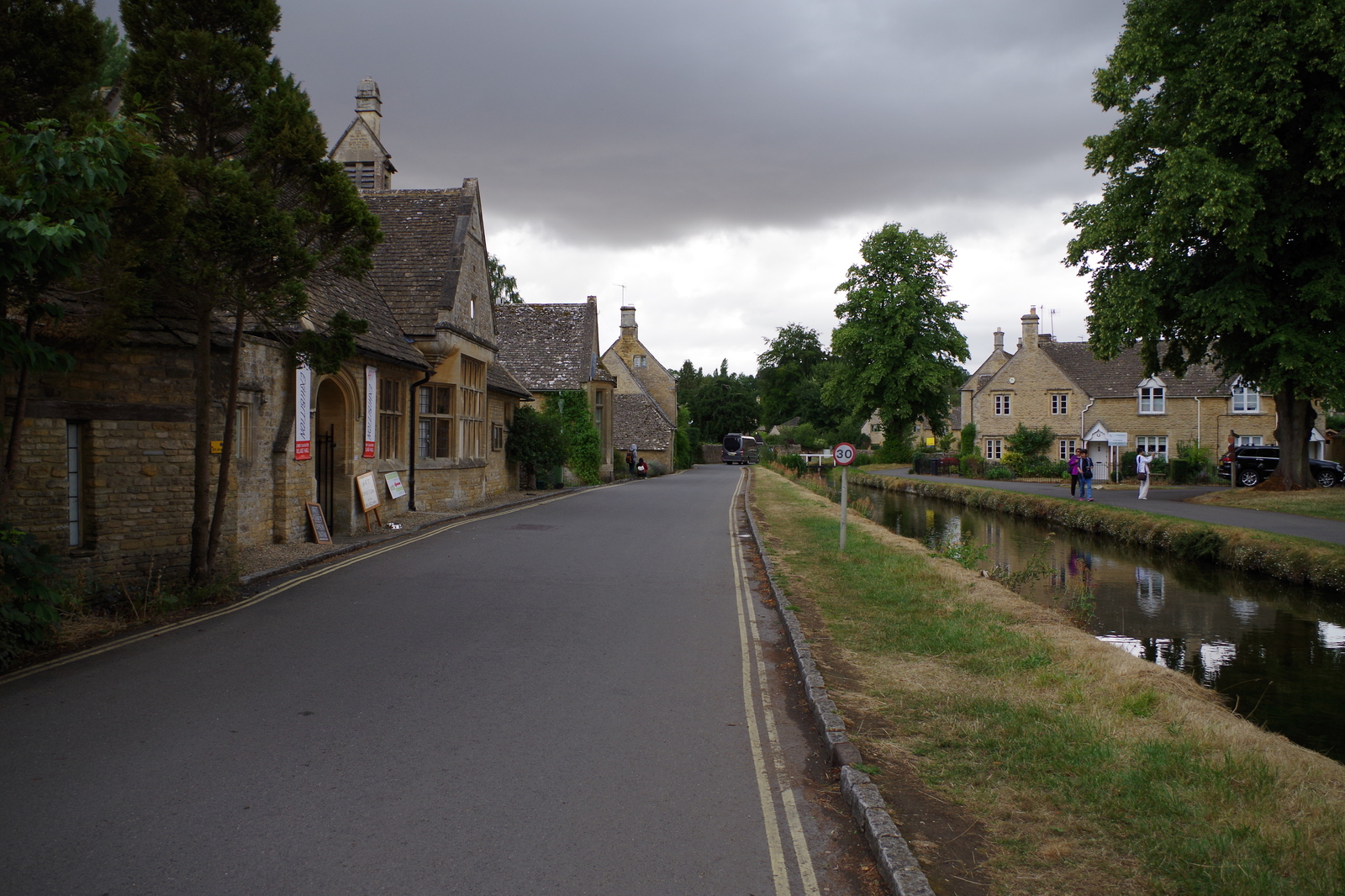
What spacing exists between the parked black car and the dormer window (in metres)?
15.2

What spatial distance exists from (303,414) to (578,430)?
22290 mm

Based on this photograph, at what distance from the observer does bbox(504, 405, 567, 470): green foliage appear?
95.7ft

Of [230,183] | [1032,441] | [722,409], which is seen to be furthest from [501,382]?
[722,409]

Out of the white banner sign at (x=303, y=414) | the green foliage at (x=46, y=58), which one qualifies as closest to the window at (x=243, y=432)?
the white banner sign at (x=303, y=414)

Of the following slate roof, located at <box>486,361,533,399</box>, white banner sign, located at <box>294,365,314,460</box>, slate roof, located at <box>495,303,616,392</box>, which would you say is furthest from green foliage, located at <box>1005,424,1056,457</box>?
white banner sign, located at <box>294,365,314,460</box>

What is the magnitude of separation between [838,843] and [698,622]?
16.6 feet

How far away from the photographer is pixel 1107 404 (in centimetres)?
5144

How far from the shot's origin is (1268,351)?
2406 centimetres

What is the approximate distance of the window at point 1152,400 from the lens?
1953 inches

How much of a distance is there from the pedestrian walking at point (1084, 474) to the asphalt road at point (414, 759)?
19587 millimetres

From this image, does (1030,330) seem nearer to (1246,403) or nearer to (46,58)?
(1246,403)

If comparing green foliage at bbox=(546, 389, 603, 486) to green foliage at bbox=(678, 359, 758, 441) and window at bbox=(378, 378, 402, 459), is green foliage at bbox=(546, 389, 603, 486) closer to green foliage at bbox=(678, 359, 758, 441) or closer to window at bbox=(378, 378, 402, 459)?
window at bbox=(378, 378, 402, 459)

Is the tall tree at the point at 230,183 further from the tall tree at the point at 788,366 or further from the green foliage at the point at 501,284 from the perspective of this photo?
the tall tree at the point at 788,366

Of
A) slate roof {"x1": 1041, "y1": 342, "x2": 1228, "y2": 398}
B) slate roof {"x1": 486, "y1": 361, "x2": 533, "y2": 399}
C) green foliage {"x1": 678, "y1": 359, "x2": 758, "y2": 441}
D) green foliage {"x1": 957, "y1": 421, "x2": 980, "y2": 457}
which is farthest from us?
green foliage {"x1": 678, "y1": 359, "x2": 758, "y2": 441}
